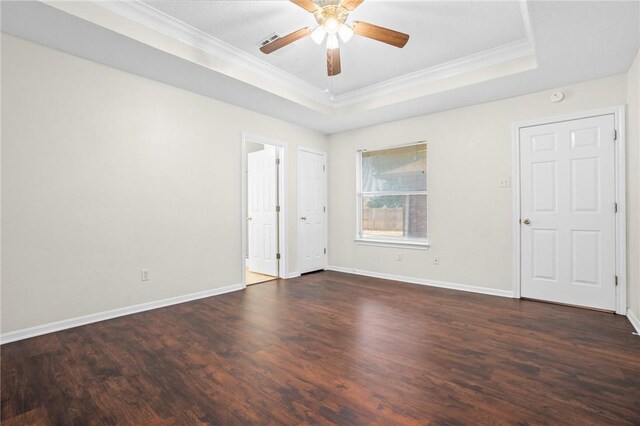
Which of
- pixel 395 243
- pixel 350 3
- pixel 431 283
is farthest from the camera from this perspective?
pixel 395 243

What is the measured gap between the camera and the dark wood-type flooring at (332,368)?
1.67 metres

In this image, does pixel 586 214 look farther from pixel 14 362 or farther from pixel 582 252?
pixel 14 362

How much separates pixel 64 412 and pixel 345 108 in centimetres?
444

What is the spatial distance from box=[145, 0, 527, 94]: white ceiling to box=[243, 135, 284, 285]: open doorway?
67.6 inches

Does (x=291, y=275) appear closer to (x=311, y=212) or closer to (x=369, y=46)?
(x=311, y=212)

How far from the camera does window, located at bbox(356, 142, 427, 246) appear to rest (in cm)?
476

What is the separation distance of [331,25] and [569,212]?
335 centimetres

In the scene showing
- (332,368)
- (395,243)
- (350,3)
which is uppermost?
(350,3)

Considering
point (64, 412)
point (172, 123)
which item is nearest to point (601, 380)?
point (64, 412)

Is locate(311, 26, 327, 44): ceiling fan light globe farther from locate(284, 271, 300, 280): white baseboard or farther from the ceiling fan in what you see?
locate(284, 271, 300, 280): white baseboard

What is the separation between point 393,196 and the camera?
5062 millimetres

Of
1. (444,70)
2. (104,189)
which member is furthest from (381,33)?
(104,189)

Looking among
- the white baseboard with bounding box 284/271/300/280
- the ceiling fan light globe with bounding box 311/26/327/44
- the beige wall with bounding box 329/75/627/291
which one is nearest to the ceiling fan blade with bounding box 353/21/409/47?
the ceiling fan light globe with bounding box 311/26/327/44

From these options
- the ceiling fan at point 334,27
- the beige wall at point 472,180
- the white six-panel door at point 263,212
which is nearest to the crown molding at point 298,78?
the beige wall at point 472,180
